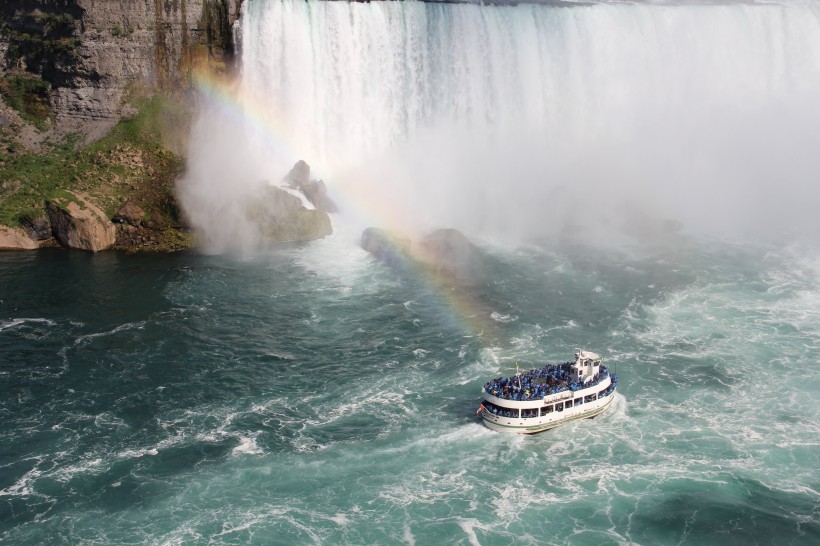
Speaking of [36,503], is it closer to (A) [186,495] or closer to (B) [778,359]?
(A) [186,495]

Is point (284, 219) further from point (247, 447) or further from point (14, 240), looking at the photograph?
point (247, 447)

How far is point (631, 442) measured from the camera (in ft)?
156

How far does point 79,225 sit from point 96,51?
20.6 m

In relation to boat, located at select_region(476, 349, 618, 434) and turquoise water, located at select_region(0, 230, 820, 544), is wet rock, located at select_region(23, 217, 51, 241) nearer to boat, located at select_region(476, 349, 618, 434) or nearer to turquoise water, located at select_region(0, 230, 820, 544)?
turquoise water, located at select_region(0, 230, 820, 544)

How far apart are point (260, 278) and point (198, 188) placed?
1570cm

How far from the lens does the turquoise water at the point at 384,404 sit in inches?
1614

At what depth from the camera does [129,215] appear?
8050 cm

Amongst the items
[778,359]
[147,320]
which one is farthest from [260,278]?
[778,359]

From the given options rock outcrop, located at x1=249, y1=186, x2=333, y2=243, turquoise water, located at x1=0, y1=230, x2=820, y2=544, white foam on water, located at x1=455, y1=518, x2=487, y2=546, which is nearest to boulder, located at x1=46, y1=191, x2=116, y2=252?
turquoise water, located at x1=0, y1=230, x2=820, y2=544

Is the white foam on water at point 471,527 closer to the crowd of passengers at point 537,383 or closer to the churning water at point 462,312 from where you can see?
the churning water at point 462,312

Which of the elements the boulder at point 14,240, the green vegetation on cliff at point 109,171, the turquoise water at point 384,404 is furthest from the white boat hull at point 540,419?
the boulder at point 14,240

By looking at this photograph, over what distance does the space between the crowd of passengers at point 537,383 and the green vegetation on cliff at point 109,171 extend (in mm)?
42864

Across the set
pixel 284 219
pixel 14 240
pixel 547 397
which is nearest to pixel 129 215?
pixel 14 240

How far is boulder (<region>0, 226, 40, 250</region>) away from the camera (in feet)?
261
